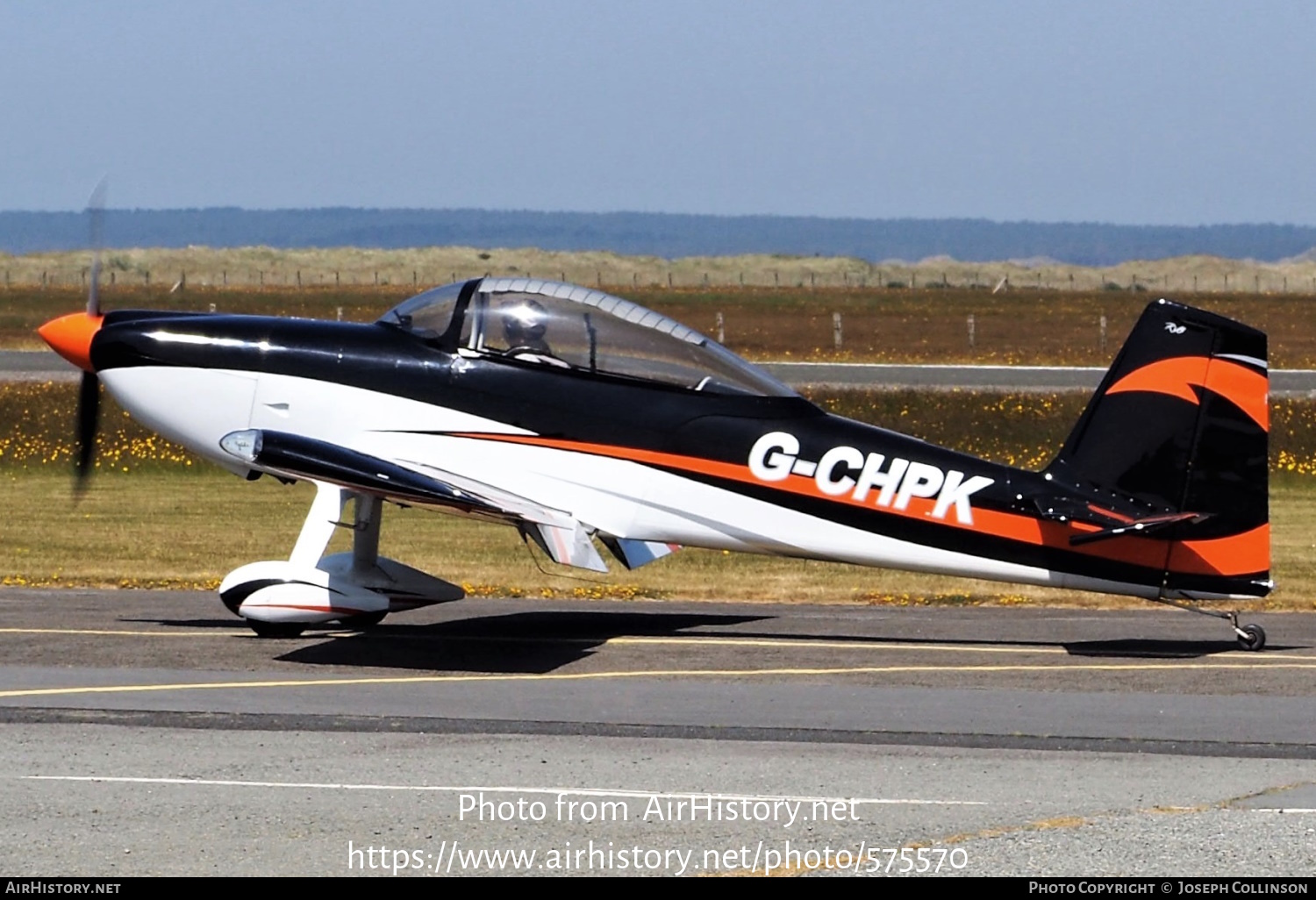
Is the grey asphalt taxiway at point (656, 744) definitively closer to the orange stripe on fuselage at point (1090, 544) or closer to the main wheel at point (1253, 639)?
the main wheel at point (1253, 639)

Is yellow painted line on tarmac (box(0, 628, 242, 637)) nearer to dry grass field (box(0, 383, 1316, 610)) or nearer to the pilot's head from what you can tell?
dry grass field (box(0, 383, 1316, 610))

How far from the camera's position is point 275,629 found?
1221cm

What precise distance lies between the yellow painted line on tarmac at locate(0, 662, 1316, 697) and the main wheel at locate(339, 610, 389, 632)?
47.3 inches

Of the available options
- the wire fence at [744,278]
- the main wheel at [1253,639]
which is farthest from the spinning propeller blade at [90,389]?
the wire fence at [744,278]

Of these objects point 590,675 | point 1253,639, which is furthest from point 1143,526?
point 590,675

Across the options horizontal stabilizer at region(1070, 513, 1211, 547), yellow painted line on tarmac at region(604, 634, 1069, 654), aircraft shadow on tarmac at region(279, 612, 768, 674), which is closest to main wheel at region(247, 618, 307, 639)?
aircraft shadow on tarmac at region(279, 612, 768, 674)

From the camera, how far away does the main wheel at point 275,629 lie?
1208 cm

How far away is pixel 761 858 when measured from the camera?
654cm

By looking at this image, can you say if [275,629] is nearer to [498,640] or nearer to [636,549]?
[498,640]

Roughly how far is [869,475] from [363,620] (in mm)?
3948

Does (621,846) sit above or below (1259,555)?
below
